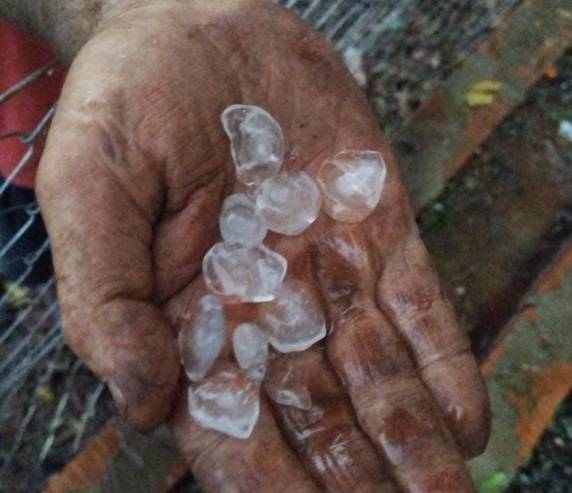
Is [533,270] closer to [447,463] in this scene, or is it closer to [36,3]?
[447,463]

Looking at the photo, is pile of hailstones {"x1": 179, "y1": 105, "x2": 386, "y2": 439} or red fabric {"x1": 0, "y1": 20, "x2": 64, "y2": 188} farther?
red fabric {"x1": 0, "y1": 20, "x2": 64, "y2": 188}

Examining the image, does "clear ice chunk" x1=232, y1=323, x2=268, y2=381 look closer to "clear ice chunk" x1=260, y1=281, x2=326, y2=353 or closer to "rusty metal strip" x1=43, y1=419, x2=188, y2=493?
"clear ice chunk" x1=260, y1=281, x2=326, y2=353

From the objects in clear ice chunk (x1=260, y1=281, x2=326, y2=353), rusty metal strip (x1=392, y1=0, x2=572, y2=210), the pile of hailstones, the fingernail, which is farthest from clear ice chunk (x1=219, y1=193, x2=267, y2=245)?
rusty metal strip (x1=392, y1=0, x2=572, y2=210)

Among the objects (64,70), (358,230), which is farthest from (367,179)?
(64,70)

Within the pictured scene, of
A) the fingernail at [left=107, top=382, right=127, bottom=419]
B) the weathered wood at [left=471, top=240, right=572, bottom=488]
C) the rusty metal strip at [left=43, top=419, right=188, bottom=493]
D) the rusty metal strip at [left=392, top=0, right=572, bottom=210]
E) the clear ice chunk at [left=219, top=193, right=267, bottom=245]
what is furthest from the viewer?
the rusty metal strip at [left=392, top=0, right=572, bottom=210]

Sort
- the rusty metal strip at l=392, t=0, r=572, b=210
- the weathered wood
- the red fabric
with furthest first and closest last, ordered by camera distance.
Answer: the rusty metal strip at l=392, t=0, r=572, b=210
the weathered wood
the red fabric

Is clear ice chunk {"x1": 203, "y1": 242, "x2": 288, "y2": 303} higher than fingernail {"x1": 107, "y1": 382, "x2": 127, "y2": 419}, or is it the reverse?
fingernail {"x1": 107, "y1": 382, "x2": 127, "y2": 419}

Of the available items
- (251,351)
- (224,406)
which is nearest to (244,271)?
(251,351)
